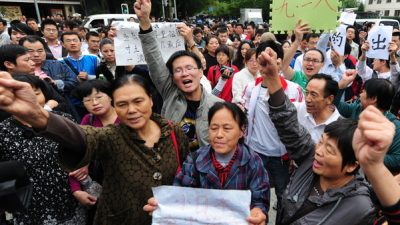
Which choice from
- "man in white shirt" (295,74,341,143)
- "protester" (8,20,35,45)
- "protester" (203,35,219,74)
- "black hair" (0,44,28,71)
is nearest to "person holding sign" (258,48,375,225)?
"man in white shirt" (295,74,341,143)

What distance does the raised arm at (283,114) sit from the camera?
5.17 feet

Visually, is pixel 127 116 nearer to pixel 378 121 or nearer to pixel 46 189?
pixel 46 189

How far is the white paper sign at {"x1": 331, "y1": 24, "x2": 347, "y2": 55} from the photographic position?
4293 mm

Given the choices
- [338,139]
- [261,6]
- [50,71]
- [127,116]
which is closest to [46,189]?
[127,116]

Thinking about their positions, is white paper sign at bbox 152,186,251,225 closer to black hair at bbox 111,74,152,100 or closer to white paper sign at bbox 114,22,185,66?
black hair at bbox 111,74,152,100

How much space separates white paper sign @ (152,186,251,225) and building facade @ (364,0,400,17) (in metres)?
54.2

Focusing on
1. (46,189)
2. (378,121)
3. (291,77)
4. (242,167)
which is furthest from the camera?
(291,77)

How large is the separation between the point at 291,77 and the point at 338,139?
2257 millimetres

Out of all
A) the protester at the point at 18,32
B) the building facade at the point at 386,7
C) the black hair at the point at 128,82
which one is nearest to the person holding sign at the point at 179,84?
the black hair at the point at 128,82

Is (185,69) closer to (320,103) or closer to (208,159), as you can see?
(208,159)

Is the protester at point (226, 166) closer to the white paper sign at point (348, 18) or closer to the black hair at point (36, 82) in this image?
the black hair at point (36, 82)

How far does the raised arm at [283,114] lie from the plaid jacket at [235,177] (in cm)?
24

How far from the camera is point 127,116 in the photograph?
5.34 feet

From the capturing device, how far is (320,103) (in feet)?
7.91
